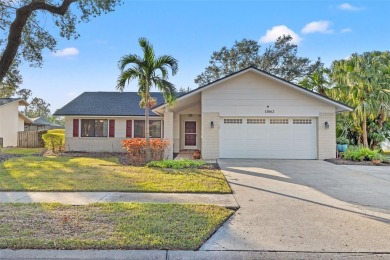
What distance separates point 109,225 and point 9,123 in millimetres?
26139

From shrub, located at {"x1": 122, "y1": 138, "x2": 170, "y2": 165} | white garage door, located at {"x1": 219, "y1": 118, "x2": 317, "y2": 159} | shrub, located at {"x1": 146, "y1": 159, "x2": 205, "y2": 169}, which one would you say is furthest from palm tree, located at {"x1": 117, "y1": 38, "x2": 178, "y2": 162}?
white garage door, located at {"x1": 219, "y1": 118, "x2": 317, "y2": 159}

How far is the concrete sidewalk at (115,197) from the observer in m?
6.46

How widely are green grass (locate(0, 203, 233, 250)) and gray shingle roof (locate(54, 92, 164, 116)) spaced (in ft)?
48.2

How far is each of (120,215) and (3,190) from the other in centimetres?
431

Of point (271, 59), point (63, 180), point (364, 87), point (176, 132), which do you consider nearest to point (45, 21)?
point (63, 180)

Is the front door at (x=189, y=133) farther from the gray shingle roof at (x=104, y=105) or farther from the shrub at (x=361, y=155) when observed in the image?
the shrub at (x=361, y=155)

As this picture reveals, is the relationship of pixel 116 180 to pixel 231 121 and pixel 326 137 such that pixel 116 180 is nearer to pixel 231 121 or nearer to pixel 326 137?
pixel 231 121

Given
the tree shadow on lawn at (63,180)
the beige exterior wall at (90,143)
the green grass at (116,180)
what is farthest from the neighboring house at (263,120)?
the beige exterior wall at (90,143)

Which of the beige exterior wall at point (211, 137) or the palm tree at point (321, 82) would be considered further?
the palm tree at point (321, 82)

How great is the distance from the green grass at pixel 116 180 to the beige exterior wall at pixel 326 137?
7.00 m

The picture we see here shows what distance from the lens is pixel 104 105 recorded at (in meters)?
21.4

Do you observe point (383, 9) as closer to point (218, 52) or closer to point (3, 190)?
point (3, 190)

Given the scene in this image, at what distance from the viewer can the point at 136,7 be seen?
11.0 metres

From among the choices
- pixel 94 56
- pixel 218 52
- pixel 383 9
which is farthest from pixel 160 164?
pixel 218 52
